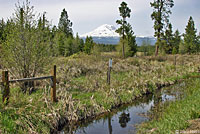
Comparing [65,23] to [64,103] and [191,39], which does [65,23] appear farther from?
[64,103]

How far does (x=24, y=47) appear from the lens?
9.15 meters

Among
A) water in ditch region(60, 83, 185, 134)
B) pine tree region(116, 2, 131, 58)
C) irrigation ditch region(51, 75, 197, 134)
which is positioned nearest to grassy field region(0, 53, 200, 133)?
irrigation ditch region(51, 75, 197, 134)

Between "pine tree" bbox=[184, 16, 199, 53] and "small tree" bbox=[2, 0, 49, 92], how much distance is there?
46858 mm

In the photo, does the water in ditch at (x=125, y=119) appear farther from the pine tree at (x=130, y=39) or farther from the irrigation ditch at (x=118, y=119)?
the pine tree at (x=130, y=39)

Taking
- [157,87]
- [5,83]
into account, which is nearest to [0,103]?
[5,83]

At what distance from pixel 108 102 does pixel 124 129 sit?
77.7 inches

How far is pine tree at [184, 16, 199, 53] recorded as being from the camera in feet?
164

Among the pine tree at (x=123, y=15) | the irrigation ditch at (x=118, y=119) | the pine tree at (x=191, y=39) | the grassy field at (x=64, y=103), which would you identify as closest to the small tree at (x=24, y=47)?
the grassy field at (x=64, y=103)

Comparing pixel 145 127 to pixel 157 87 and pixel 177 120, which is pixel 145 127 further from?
pixel 157 87

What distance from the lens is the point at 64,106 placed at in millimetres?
7160

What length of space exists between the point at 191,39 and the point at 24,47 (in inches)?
1928

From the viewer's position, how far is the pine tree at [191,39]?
4985 cm

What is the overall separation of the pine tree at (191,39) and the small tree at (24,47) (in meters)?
46.9

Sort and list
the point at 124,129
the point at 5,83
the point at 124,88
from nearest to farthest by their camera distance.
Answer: the point at 5,83, the point at 124,129, the point at 124,88
